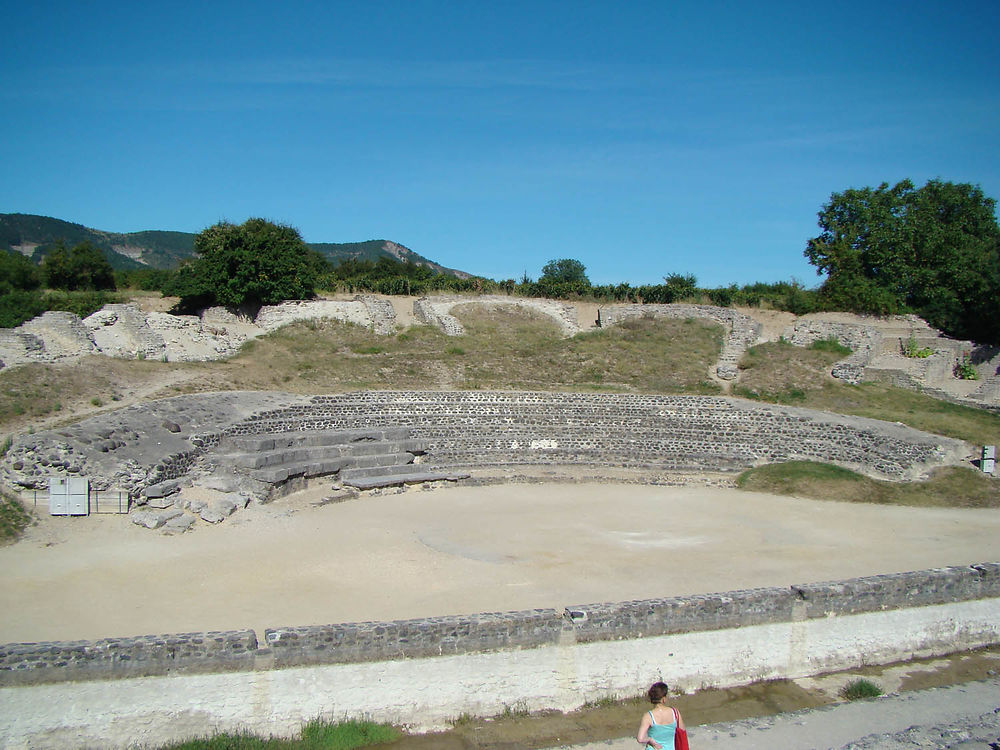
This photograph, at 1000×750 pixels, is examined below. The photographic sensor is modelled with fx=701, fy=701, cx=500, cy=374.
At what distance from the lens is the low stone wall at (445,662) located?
720 cm

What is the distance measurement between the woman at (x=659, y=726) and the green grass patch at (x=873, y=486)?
1300 centimetres

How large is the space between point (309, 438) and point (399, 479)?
2655 millimetres

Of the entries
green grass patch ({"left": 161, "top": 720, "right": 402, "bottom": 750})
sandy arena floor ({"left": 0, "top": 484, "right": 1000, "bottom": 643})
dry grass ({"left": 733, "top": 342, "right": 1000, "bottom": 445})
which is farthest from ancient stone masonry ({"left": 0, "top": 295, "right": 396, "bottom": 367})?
green grass patch ({"left": 161, "top": 720, "right": 402, "bottom": 750})

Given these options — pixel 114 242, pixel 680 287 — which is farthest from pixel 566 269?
pixel 114 242

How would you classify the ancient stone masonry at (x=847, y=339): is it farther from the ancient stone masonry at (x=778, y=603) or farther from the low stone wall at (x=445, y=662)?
the low stone wall at (x=445, y=662)

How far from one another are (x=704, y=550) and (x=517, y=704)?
Answer: 19.3ft

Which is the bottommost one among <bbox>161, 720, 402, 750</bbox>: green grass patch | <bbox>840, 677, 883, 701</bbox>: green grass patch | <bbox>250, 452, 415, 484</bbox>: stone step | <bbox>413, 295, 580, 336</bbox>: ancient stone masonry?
<bbox>840, 677, 883, 701</bbox>: green grass patch

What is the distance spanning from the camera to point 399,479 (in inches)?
681

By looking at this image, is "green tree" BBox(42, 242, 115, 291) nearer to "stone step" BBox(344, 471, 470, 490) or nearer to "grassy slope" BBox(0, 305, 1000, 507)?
"grassy slope" BBox(0, 305, 1000, 507)

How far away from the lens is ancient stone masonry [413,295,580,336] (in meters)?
31.6

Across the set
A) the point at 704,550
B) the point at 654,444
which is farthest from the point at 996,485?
the point at 704,550

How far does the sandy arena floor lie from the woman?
4.13 meters

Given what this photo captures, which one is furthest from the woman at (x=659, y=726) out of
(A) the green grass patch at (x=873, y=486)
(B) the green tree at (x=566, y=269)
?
(B) the green tree at (x=566, y=269)

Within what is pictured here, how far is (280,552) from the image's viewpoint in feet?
40.2
